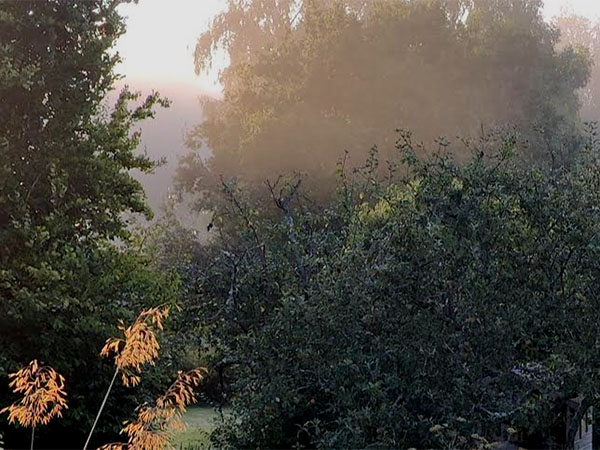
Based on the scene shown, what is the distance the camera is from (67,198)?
913 centimetres

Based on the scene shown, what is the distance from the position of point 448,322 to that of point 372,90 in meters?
15.5

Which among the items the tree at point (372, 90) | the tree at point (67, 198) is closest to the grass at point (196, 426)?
the tree at point (67, 198)

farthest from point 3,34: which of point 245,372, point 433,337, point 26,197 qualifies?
point 433,337

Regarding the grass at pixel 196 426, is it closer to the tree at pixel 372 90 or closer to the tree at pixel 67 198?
the tree at pixel 67 198

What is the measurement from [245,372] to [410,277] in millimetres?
2267

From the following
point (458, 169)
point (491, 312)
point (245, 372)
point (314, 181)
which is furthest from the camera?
point (314, 181)

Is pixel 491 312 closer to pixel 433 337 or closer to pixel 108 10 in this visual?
pixel 433 337

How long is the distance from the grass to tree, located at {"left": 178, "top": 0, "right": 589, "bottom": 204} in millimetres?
7882

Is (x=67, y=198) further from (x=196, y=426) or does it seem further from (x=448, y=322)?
(x=448, y=322)

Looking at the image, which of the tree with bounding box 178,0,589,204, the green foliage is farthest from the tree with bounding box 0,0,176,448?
the tree with bounding box 178,0,589,204

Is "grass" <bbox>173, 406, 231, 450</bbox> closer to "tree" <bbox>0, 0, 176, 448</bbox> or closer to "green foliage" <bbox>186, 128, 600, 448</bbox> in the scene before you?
"tree" <bbox>0, 0, 176, 448</bbox>

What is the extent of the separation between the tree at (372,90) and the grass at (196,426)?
25.9ft

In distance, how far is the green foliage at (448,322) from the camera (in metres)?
6.16

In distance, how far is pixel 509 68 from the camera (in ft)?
73.3
